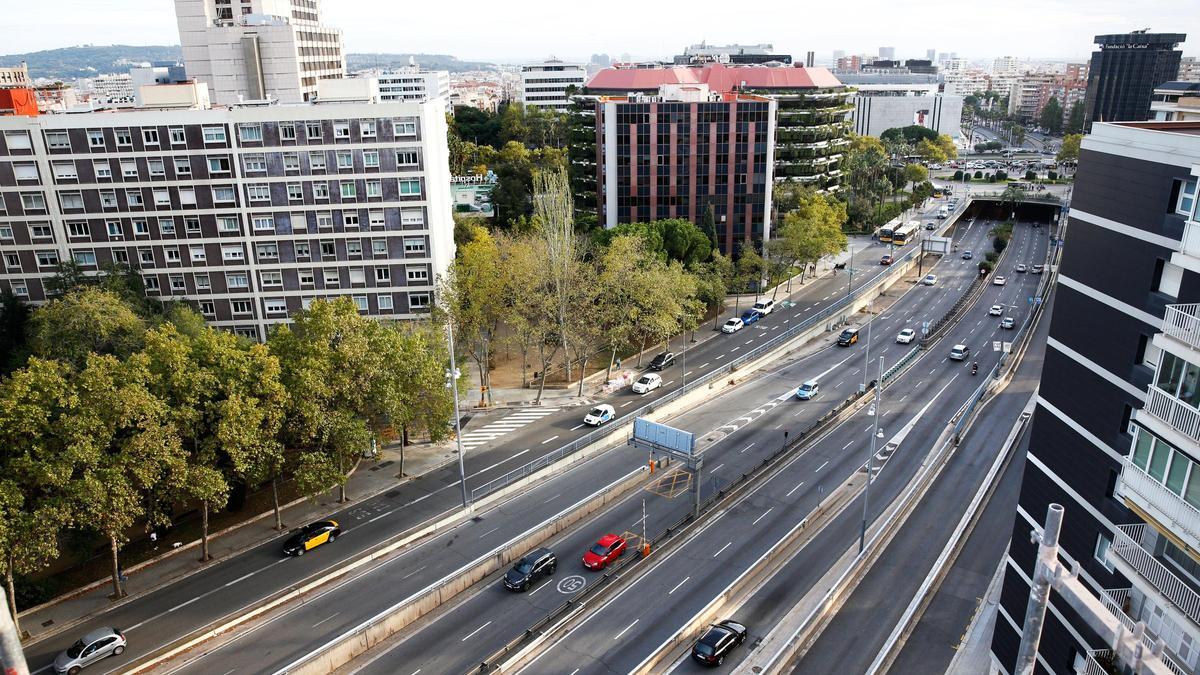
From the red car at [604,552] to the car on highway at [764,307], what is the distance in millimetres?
50805

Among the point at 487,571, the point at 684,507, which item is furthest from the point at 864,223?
the point at 487,571

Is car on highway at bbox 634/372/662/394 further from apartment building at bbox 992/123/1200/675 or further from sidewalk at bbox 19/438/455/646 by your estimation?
Result: apartment building at bbox 992/123/1200/675

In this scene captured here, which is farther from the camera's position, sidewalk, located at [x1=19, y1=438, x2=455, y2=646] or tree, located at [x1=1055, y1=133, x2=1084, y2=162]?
tree, located at [x1=1055, y1=133, x2=1084, y2=162]

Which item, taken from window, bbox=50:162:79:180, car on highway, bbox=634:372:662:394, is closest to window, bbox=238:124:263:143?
window, bbox=50:162:79:180

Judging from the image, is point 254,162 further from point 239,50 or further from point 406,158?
point 239,50

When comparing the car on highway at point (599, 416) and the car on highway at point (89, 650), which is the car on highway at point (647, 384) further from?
the car on highway at point (89, 650)

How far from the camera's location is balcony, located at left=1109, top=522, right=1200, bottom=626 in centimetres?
2027

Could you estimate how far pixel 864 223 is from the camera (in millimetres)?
133750

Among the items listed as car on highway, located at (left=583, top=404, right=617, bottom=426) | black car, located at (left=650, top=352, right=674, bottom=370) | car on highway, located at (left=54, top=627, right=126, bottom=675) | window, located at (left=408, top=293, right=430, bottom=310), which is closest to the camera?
car on highway, located at (left=54, top=627, right=126, bottom=675)

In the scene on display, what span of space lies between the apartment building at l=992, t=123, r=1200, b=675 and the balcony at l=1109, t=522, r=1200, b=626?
0.13 ft

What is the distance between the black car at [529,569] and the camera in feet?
131

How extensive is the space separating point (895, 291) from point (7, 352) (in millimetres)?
96269

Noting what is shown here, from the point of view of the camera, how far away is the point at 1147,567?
2200 centimetres

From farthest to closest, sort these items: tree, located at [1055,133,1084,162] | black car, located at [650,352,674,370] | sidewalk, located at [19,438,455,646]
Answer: tree, located at [1055,133,1084,162] < black car, located at [650,352,674,370] < sidewalk, located at [19,438,455,646]
